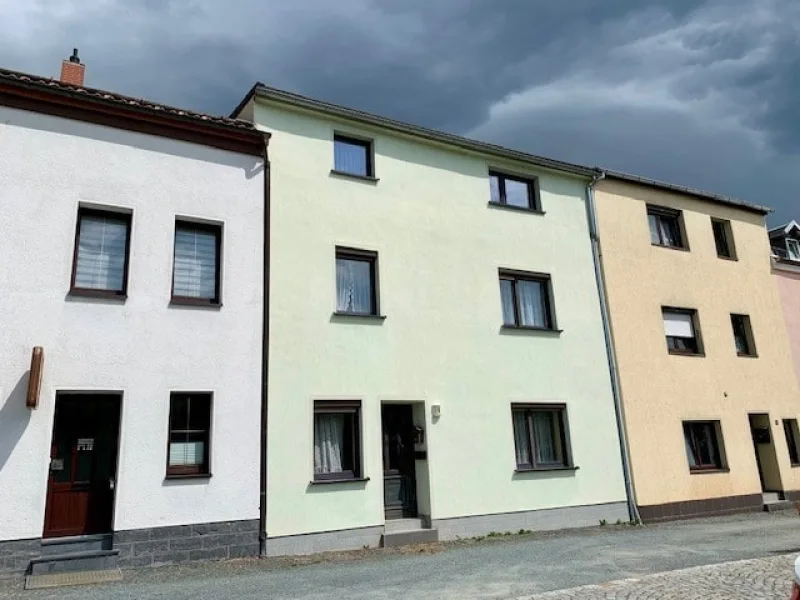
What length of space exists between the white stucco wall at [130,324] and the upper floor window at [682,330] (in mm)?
11789

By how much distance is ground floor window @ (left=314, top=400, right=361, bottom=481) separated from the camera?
11.7m

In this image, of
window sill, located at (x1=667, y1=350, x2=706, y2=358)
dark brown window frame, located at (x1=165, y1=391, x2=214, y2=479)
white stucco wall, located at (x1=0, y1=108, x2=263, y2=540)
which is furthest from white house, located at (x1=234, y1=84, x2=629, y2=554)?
window sill, located at (x1=667, y1=350, x2=706, y2=358)

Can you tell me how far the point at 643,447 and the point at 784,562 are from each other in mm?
5904

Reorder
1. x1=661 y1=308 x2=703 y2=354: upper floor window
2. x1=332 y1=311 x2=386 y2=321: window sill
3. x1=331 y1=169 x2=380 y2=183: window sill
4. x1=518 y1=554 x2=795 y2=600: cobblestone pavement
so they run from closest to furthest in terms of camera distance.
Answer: x1=518 y1=554 x2=795 y2=600: cobblestone pavement
x1=332 y1=311 x2=386 y2=321: window sill
x1=331 y1=169 x2=380 y2=183: window sill
x1=661 y1=308 x2=703 y2=354: upper floor window

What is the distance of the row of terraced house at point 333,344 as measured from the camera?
9.95 meters

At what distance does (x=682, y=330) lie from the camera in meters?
17.5

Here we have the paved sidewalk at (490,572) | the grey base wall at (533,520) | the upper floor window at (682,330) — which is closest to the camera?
the paved sidewalk at (490,572)

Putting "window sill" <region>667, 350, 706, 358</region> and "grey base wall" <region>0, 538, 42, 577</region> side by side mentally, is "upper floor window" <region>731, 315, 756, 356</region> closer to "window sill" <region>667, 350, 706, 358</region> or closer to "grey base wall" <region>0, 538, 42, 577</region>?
"window sill" <region>667, 350, 706, 358</region>

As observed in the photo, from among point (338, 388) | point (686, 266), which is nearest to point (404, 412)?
point (338, 388)

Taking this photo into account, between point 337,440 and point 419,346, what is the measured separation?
2675mm

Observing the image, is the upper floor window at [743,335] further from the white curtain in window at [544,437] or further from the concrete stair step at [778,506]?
the white curtain in window at [544,437]

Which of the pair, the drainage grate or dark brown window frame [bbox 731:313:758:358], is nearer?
the drainage grate

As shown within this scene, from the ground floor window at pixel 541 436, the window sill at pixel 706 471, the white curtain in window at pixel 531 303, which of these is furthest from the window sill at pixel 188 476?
the window sill at pixel 706 471

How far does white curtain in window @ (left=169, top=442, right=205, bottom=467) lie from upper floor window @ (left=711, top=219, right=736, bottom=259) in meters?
16.8
